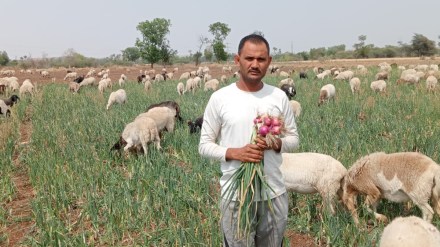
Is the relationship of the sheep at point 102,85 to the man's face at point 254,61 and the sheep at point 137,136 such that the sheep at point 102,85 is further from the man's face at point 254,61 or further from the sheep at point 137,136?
the man's face at point 254,61

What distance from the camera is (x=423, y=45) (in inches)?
2655

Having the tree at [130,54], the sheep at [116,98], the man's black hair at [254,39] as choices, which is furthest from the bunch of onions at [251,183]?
the tree at [130,54]

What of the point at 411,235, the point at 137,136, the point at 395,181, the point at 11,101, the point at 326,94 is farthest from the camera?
the point at 11,101

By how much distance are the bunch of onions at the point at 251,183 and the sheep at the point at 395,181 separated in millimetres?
2603

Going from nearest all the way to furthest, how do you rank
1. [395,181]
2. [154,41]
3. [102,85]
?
[395,181]
[102,85]
[154,41]

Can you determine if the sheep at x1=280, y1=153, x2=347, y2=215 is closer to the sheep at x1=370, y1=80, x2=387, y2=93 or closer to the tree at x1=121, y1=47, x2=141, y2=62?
the sheep at x1=370, y1=80, x2=387, y2=93

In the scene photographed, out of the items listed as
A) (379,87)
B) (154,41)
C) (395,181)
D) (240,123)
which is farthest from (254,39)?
(154,41)

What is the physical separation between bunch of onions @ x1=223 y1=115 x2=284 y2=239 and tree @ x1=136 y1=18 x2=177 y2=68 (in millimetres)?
61336

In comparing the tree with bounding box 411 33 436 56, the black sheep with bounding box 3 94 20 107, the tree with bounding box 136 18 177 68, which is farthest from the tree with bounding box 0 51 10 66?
the tree with bounding box 411 33 436 56

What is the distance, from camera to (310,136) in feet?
27.2

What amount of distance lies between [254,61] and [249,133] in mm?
482

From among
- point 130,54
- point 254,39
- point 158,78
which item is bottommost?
point 158,78

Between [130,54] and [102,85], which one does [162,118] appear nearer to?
[102,85]

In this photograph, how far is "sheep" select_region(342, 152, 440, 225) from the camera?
4543 mm
